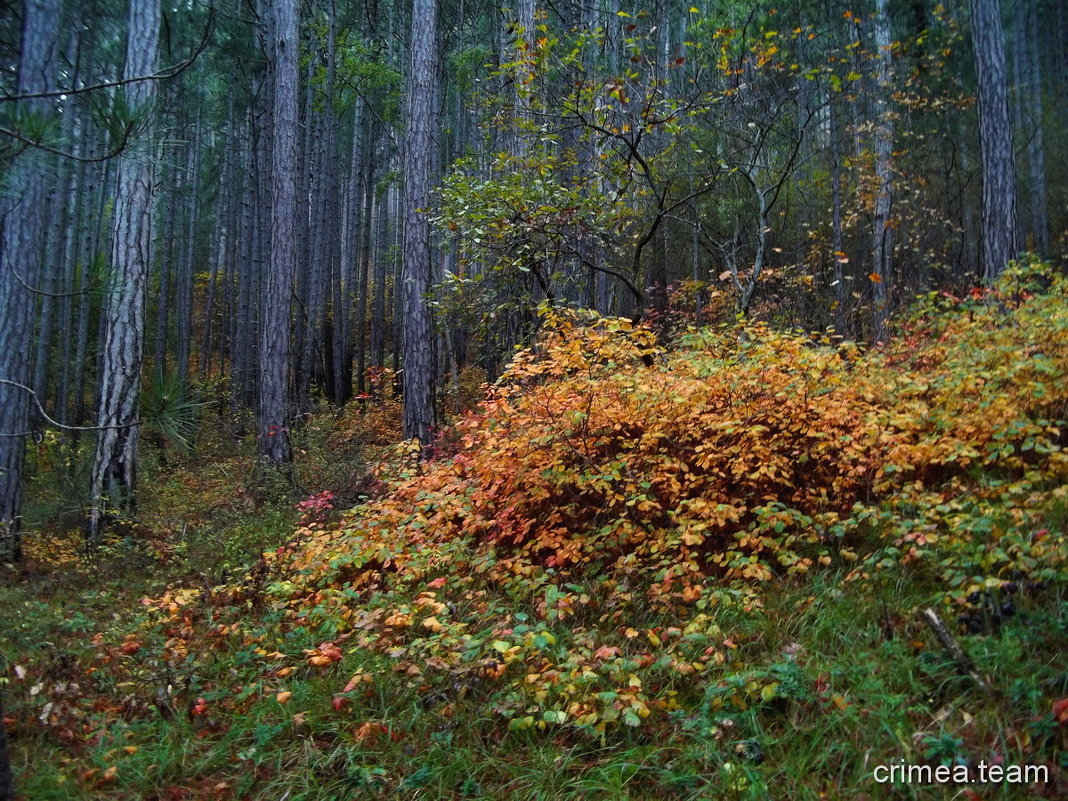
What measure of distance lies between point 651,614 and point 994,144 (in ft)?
28.1

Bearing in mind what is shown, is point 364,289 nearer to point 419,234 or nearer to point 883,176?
point 419,234

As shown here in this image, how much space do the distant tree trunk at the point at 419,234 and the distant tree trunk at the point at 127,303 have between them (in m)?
3.09

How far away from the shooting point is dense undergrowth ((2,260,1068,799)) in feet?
9.13

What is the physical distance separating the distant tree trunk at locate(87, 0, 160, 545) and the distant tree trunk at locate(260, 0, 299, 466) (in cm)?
237

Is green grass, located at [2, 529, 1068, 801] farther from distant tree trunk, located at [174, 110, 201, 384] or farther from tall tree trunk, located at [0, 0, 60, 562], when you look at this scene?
distant tree trunk, located at [174, 110, 201, 384]

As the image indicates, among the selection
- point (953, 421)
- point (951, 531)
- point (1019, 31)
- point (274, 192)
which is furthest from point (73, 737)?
point (1019, 31)

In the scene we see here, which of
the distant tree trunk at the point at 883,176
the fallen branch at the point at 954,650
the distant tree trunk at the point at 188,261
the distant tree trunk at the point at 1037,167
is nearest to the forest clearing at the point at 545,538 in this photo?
the fallen branch at the point at 954,650

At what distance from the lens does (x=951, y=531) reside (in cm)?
370

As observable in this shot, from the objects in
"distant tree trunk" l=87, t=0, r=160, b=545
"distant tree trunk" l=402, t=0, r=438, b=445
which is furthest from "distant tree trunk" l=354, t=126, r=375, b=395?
"distant tree trunk" l=87, t=0, r=160, b=545

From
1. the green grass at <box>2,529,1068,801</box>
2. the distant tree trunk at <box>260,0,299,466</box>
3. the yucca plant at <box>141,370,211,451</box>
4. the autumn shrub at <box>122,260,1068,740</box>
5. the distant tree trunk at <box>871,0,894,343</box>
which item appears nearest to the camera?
the green grass at <box>2,529,1068,801</box>

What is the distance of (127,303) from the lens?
7652 millimetres

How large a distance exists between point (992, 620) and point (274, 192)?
10560 mm

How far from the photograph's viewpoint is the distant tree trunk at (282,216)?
400 inches

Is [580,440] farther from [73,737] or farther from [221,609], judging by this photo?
[73,737]
